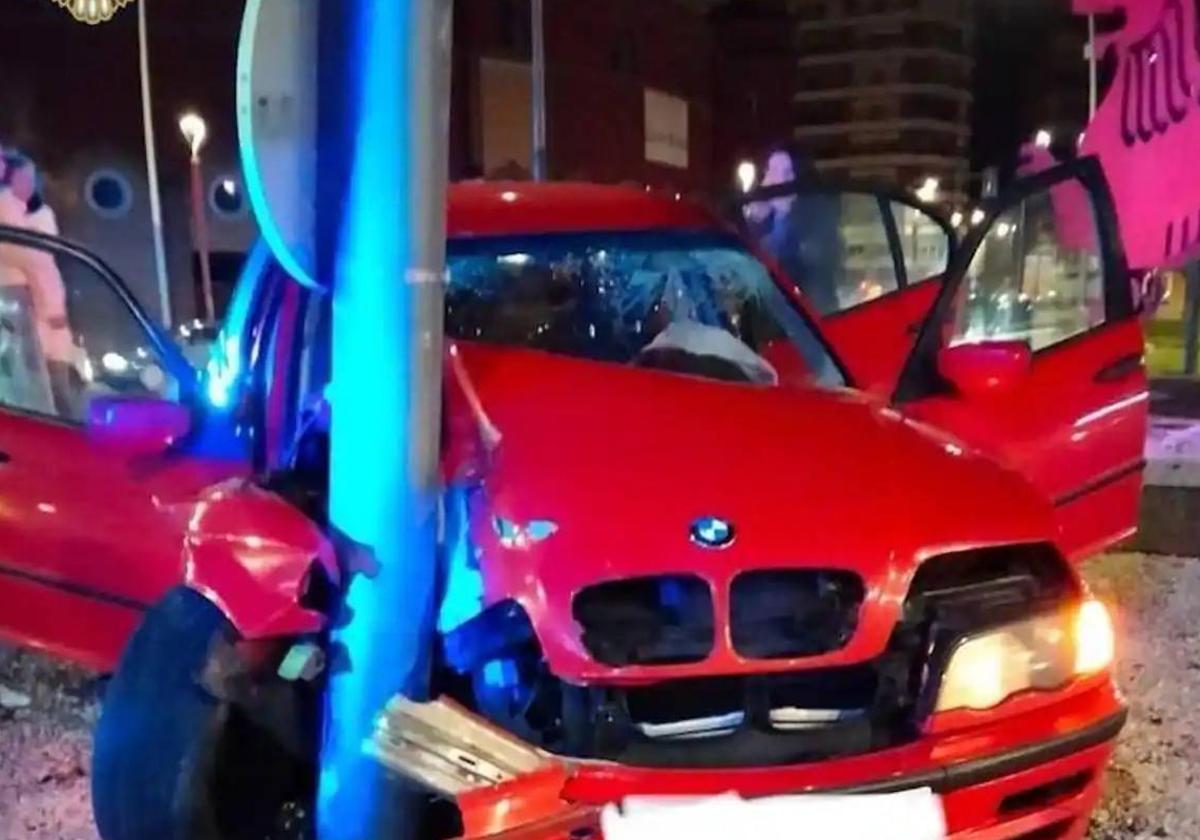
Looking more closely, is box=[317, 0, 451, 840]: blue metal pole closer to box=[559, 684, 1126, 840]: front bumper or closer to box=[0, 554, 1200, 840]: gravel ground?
box=[559, 684, 1126, 840]: front bumper

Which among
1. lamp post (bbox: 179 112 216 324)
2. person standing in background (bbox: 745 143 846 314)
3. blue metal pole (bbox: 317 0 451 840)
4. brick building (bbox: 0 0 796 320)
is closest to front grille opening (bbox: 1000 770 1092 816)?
blue metal pole (bbox: 317 0 451 840)

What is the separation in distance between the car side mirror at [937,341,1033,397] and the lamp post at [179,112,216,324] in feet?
17.2

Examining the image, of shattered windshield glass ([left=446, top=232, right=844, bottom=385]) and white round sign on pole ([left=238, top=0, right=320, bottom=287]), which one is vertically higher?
white round sign on pole ([left=238, top=0, right=320, bottom=287])

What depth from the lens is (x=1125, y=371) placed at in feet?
11.8

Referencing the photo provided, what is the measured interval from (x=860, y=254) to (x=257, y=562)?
9.08ft

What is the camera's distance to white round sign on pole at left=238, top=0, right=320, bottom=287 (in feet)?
6.91

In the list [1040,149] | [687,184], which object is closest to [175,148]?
[687,184]

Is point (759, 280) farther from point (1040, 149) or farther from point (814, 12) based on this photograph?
point (814, 12)

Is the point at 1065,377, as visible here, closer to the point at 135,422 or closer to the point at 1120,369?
the point at 1120,369

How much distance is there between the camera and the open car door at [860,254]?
3783 mm

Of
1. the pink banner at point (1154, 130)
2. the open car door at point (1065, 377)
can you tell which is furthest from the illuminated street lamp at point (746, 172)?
the open car door at point (1065, 377)

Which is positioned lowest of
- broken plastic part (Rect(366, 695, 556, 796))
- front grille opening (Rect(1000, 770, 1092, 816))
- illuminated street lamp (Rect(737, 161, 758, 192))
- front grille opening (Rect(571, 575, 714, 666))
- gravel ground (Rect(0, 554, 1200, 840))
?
gravel ground (Rect(0, 554, 1200, 840))

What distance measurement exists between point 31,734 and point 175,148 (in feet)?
19.6

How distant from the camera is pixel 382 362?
7.41 ft
